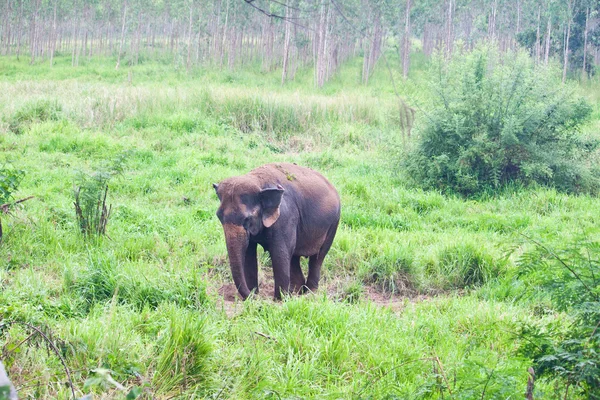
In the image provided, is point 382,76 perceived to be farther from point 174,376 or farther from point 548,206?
point 174,376

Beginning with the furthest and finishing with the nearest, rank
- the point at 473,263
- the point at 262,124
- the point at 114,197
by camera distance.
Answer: the point at 262,124 → the point at 114,197 → the point at 473,263

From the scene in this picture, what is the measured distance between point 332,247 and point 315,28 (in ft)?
139

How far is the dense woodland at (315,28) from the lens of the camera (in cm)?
4500

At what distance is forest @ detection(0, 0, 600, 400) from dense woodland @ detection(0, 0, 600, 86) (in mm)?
25828

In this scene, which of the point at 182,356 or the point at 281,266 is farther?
A: the point at 281,266

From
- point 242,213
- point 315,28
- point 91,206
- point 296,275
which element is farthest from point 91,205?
point 315,28

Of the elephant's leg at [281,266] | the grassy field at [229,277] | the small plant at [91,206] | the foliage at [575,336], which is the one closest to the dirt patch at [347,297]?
the grassy field at [229,277]

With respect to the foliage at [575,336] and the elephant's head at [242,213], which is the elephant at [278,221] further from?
the foliage at [575,336]

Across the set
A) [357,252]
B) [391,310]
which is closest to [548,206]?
[357,252]

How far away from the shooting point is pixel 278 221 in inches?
253

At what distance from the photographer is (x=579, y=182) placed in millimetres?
12398

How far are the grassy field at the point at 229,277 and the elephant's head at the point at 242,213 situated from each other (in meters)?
0.46

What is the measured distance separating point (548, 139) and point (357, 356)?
948 cm

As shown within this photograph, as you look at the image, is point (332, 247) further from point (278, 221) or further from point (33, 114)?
point (33, 114)
